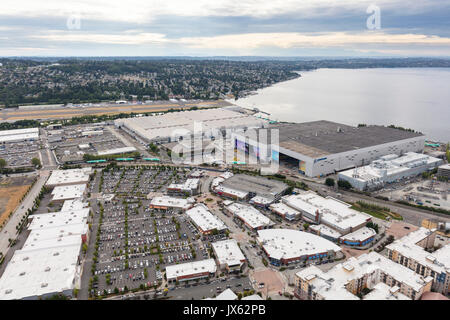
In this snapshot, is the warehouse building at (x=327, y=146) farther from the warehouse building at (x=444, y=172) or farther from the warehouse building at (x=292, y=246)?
the warehouse building at (x=292, y=246)

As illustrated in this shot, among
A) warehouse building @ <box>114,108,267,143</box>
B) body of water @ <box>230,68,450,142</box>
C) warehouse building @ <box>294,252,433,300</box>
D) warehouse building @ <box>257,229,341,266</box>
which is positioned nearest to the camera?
warehouse building @ <box>294,252,433,300</box>

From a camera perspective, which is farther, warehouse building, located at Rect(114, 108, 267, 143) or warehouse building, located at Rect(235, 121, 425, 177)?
warehouse building, located at Rect(114, 108, 267, 143)

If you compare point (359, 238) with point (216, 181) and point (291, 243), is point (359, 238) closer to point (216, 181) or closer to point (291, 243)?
point (291, 243)

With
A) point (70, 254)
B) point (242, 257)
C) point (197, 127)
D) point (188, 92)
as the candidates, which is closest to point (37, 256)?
point (70, 254)

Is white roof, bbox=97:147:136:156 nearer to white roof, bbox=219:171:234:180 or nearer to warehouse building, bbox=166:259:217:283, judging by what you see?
white roof, bbox=219:171:234:180

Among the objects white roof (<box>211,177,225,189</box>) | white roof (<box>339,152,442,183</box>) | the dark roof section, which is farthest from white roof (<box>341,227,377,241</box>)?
white roof (<box>211,177,225,189</box>)

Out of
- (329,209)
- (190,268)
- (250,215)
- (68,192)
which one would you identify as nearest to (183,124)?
(68,192)

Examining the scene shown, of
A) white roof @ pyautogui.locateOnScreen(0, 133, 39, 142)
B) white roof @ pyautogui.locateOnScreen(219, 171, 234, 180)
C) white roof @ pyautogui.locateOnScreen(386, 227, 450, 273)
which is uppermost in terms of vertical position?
white roof @ pyautogui.locateOnScreen(0, 133, 39, 142)
